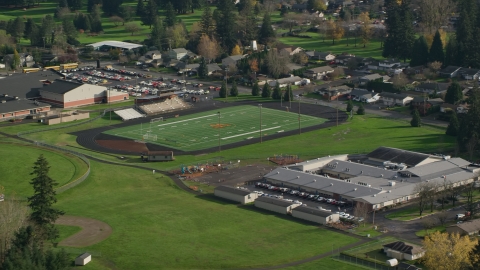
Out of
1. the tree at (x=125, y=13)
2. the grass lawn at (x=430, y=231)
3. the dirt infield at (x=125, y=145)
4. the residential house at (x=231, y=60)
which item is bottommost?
the dirt infield at (x=125, y=145)

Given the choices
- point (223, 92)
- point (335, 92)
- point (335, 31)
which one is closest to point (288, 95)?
point (335, 92)

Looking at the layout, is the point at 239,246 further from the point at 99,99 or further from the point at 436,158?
the point at 99,99

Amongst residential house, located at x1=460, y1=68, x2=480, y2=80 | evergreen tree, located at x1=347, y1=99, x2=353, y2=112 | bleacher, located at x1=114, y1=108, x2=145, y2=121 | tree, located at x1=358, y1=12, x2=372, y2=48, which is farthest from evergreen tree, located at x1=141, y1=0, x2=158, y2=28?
evergreen tree, located at x1=347, y1=99, x2=353, y2=112

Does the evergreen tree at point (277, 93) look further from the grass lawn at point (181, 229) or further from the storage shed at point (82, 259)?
the storage shed at point (82, 259)

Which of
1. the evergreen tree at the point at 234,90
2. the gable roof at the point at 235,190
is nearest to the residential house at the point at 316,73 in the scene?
the evergreen tree at the point at 234,90

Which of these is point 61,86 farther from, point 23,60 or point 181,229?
point 181,229

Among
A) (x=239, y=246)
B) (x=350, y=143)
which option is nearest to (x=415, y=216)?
(x=239, y=246)
